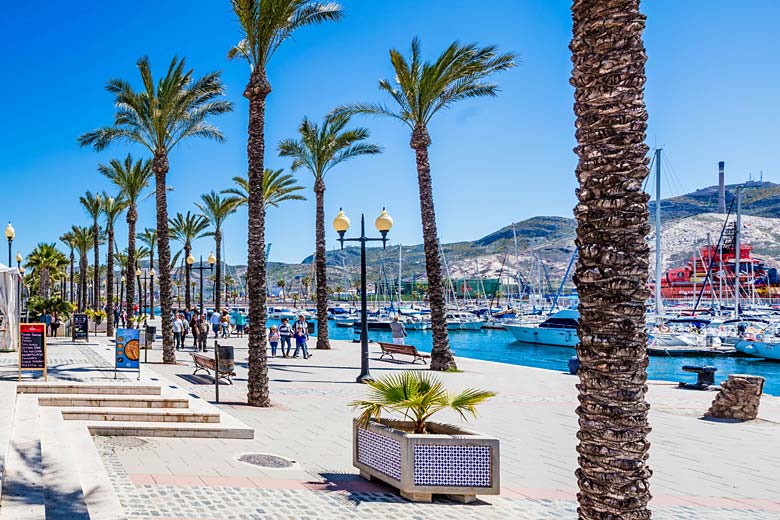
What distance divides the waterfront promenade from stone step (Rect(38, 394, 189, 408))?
1.50 metres

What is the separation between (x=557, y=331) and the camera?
172 ft

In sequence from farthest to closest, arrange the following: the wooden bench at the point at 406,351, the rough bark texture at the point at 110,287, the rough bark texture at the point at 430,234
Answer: the rough bark texture at the point at 110,287
the wooden bench at the point at 406,351
the rough bark texture at the point at 430,234

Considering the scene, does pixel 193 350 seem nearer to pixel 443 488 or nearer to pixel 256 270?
pixel 256 270

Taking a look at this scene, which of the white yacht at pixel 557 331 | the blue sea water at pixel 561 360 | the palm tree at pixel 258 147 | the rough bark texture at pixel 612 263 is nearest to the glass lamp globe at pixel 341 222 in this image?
the palm tree at pixel 258 147

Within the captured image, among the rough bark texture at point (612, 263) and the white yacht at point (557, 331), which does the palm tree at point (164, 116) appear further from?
the white yacht at point (557, 331)

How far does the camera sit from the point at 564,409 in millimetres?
14523

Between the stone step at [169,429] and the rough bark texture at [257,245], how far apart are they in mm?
3272

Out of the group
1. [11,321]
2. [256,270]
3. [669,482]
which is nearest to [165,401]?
[256,270]

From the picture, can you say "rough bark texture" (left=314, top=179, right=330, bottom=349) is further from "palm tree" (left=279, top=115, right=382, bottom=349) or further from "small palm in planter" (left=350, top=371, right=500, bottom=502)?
"small palm in planter" (left=350, top=371, right=500, bottom=502)

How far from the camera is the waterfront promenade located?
669 centimetres

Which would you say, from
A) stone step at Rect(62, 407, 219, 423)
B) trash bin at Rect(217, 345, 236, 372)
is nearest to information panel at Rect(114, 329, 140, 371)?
trash bin at Rect(217, 345, 236, 372)

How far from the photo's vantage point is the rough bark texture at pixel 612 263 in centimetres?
410

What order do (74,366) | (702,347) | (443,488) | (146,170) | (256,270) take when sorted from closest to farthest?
(443,488), (256,270), (74,366), (146,170), (702,347)

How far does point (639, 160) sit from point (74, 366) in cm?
1565
